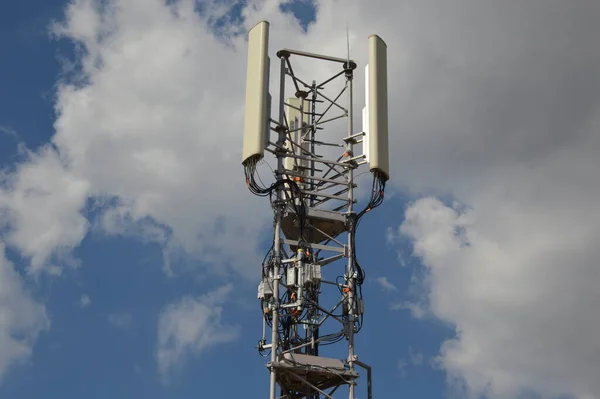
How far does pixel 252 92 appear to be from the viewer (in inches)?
1960

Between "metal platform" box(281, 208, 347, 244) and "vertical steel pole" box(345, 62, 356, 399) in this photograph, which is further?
"metal platform" box(281, 208, 347, 244)

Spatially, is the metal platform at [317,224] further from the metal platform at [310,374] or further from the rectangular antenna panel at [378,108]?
the metal platform at [310,374]

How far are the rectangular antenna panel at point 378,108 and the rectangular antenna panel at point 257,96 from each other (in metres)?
4.85

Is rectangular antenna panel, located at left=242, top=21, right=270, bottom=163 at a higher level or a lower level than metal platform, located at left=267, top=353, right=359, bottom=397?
higher

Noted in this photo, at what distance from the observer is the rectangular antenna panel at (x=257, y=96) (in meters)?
48.9

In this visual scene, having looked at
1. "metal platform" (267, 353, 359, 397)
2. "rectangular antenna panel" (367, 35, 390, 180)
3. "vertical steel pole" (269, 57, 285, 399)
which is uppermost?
"rectangular antenna panel" (367, 35, 390, 180)

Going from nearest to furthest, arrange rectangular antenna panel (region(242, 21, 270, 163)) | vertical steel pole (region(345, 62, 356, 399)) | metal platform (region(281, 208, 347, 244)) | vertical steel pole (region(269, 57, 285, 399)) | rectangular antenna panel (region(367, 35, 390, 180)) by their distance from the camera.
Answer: vertical steel pole (region(269, 57, 285, 399)) → vertical steel pole (region(345, 62, 356, 399)) → rectangular antenna panel (region(242, 21, 270, 163)) → metal platform (region(281, 208, 347, 244)) → rectangular antenna panel (region(367, 35, 390, 180))

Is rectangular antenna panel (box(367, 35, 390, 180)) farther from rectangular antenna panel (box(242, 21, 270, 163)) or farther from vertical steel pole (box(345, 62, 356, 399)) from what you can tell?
rectangular antenna panel (box(242, 21, 270, 163))

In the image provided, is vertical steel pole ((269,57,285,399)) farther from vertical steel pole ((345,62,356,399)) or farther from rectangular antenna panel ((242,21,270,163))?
vertical steel pole ((345,62,356,399))

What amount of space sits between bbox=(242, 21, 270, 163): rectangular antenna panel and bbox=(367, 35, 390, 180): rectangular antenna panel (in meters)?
4.85

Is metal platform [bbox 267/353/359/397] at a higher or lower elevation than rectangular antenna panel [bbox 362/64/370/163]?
lower

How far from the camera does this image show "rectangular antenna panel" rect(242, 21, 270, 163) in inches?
1925

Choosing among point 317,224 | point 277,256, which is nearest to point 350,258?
point 317,224

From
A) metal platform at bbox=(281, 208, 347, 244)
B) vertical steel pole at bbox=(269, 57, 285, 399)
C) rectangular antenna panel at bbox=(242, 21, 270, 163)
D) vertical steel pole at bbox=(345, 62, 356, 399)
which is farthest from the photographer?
metal platform at bbox=(281, 208, 347, 244)
